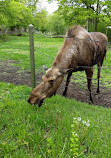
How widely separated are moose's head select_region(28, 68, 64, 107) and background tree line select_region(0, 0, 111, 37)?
485 centimetres

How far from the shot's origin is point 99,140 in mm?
2152

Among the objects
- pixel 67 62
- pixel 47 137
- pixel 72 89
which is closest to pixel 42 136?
pixel 47 137

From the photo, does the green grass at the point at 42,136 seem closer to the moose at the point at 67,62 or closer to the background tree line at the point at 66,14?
the moose at the point at 67,62

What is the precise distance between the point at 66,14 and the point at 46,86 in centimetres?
1707

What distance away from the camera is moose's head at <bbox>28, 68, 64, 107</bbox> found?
10.4 feet

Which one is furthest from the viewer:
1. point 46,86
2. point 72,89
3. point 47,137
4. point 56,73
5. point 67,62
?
point 72,89

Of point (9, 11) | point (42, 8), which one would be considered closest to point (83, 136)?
point (9, 11)

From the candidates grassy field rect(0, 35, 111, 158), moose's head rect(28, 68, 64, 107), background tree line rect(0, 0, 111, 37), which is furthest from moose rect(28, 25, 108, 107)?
background tree line rect(0, 0, 111, 37)

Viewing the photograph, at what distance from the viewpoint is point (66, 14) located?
18250 millimetres

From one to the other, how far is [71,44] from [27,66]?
4.73 meters

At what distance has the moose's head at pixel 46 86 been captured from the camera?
3.17 meters

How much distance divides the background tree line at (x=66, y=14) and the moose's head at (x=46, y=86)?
485 centimetres

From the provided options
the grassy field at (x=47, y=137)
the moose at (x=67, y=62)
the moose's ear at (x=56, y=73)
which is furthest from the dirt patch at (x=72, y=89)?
the grassy field at (x=47, y=137)

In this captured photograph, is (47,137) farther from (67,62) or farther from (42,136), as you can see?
(67,62)
